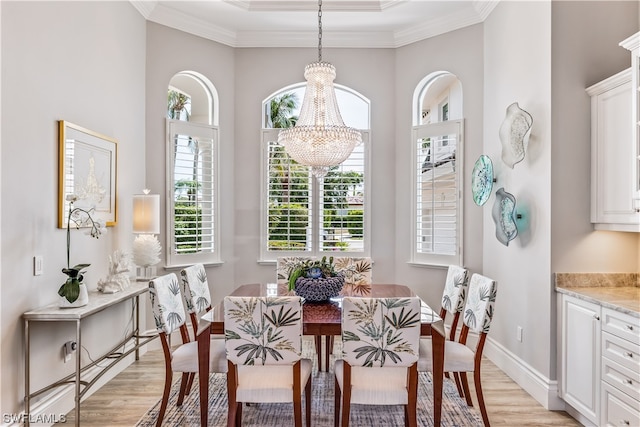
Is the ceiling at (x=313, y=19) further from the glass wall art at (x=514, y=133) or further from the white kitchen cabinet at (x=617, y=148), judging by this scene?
the white kitchen cabinet at (x=617, y=148)

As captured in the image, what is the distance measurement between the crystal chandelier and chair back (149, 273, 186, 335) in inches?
54.9

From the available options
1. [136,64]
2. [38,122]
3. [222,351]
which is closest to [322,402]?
[222,351]

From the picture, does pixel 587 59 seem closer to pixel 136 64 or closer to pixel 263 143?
pixel 263 143

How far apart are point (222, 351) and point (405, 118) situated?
10.9 feet

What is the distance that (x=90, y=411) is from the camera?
9.95 ft

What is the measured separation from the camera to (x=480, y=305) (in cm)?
283

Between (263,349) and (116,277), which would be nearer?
(263,349)

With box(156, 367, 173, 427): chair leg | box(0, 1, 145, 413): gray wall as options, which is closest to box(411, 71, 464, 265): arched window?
box(156, 367, 173, 427): chair leg

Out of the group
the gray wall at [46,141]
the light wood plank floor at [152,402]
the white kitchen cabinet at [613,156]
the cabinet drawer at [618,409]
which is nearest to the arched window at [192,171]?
the gray wall at [46,141]

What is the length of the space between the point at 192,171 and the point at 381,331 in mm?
3192

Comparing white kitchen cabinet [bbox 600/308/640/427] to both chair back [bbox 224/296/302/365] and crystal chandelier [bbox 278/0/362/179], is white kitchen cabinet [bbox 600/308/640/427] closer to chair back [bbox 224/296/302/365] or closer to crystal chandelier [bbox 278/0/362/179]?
chair back [bbox 224/296/302/365]

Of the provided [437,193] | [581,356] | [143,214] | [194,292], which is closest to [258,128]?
[143,214]

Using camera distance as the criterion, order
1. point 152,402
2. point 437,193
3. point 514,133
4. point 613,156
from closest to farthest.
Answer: point 613,156, point 152,402, point 514,133, point 437,193

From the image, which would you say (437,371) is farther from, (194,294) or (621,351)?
(194,294)
